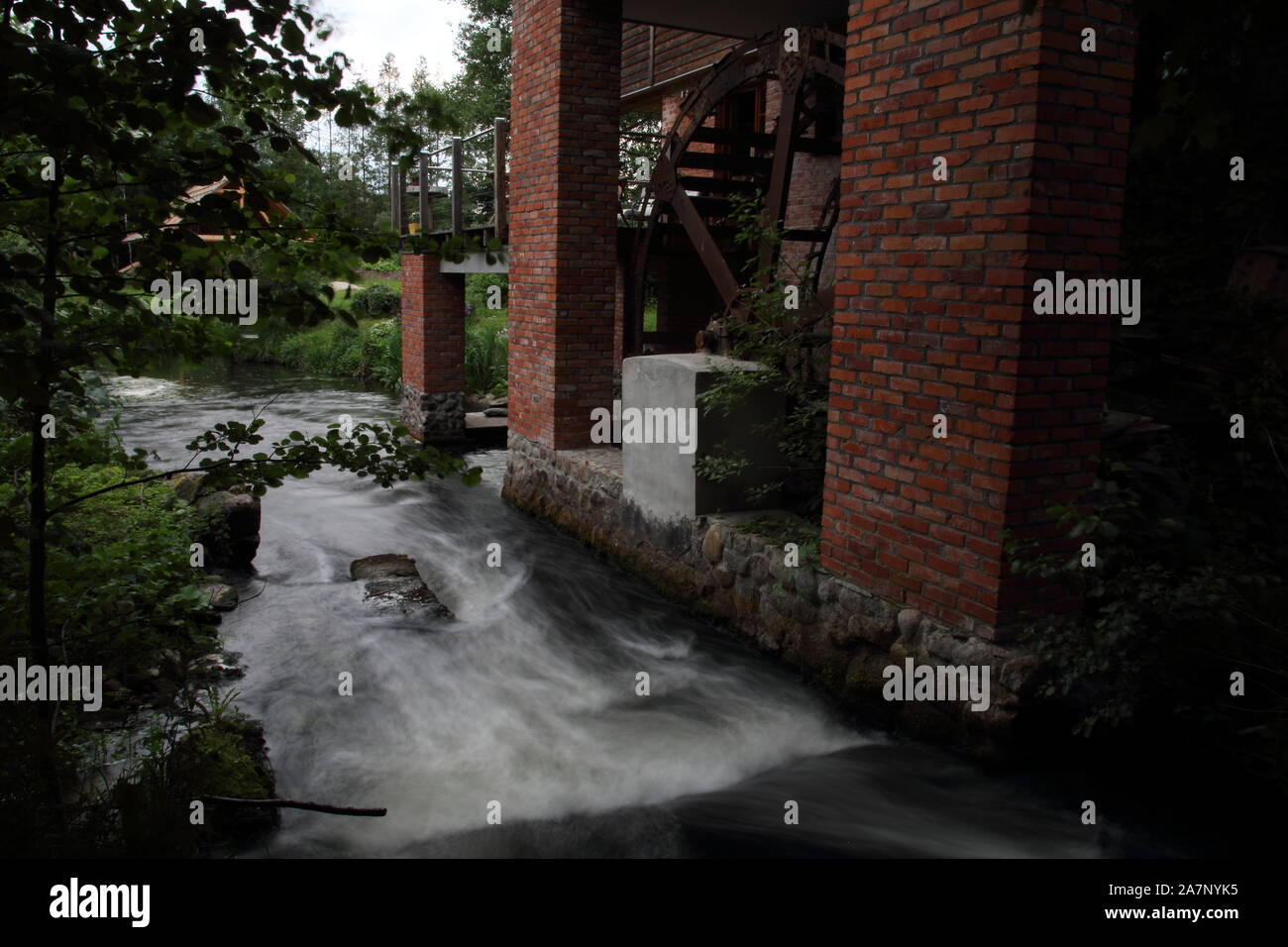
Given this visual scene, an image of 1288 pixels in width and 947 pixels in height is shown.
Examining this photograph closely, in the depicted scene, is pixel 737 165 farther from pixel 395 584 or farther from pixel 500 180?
pixel 395 584

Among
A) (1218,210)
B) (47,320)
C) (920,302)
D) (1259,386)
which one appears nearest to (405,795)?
(47,320)

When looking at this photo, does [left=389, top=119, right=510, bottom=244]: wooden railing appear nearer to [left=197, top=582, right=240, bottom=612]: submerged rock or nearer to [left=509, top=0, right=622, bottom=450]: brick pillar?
[left=509, top=0, right=622, bottom=450]: brick pillar

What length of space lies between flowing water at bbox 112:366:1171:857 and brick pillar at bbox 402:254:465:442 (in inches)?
177

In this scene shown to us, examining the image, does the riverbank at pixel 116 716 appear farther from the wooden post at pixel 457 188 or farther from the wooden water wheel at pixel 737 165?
the wooden post at pixel 457 188

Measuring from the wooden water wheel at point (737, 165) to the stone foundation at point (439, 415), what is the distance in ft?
10.5

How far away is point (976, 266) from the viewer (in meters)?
3.91

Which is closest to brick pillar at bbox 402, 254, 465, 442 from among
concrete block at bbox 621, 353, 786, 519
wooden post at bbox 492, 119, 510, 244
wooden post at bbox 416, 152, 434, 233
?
wooden post at bbox 416, 152, 434, 233

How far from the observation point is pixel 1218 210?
17.2 ft

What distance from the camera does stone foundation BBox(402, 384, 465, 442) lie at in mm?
11891

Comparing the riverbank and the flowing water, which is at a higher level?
the riverbank

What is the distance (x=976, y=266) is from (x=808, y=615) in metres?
2.01

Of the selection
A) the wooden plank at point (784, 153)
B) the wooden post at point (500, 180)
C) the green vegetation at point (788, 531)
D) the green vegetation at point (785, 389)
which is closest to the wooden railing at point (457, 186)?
the wooden post at point (500, 180)

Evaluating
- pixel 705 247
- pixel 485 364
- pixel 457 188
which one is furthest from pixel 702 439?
pixel 485 364

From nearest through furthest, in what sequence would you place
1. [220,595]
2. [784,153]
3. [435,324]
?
[220,595] < [784,153] < [435,324]
